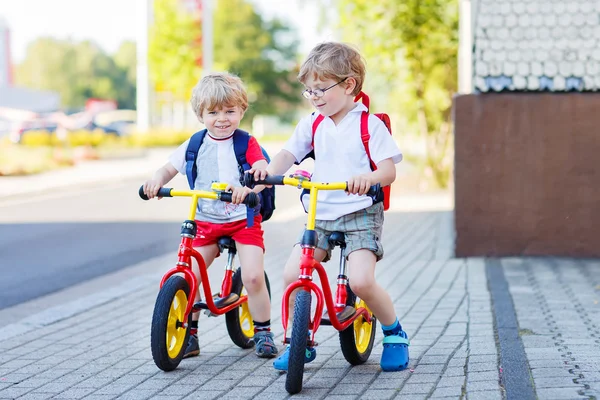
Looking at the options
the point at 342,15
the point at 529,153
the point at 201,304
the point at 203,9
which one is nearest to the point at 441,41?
the point at 342,15

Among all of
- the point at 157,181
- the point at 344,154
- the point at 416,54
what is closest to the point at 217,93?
the point at 157,181

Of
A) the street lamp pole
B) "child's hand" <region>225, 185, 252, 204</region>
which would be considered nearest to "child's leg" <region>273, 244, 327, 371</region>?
"child's hand" <region>225, 185, 252, 204</region>

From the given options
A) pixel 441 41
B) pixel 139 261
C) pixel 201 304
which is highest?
pixel 441 41

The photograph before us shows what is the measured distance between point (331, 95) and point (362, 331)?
4.17ft

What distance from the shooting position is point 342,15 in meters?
17.5

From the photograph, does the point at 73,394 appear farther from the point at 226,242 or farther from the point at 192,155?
the point at 192,155

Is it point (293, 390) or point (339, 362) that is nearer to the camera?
point (293, 390)

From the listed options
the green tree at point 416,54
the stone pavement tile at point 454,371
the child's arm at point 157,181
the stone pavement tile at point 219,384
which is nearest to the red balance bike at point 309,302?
the stone pavement tile at point 219,384

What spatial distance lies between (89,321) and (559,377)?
336cm

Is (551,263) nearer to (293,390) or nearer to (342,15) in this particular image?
(293,390)

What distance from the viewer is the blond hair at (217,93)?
5219 mm

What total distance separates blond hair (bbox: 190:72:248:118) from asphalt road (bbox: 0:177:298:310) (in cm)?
328

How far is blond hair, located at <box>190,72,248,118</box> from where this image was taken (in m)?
5.22

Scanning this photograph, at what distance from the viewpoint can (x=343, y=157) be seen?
4949mm
